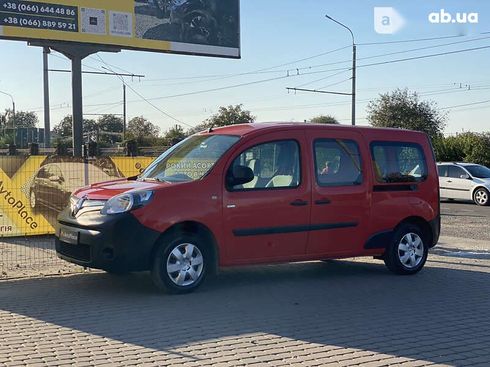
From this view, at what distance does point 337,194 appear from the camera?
26.2ft

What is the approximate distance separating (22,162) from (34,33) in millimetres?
9932

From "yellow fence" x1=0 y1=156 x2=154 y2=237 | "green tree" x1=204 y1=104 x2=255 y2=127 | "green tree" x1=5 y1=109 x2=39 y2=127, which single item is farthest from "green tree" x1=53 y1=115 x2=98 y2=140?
"yellow fence" x1=0 y1=156 x2=154 y2=237

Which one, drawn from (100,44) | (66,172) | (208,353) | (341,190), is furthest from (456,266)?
(100,44)

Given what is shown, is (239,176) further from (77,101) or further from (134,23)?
(77,101)

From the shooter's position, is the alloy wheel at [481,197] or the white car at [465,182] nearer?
the alloy wheel at [481,197]

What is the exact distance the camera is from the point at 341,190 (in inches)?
Answer: 316

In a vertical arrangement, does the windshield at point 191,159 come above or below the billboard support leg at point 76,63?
below

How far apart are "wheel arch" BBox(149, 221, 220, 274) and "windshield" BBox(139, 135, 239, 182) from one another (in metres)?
0.54

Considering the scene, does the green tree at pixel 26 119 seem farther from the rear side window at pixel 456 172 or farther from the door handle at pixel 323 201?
→ the door handle at pixel 323 201

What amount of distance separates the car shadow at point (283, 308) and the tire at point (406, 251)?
0.57 feet

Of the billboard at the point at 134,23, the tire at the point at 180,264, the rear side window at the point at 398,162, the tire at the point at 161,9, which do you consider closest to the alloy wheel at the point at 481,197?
the billboard at the point at 134,23

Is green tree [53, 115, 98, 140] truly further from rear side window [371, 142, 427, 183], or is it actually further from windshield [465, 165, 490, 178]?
rear side window [371, 142, 427, 183]

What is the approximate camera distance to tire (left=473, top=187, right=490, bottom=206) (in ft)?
69.1

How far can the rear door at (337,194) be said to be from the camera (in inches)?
309
